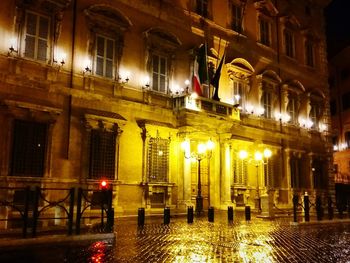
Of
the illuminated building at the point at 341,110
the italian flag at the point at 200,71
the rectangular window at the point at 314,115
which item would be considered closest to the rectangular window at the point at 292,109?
the rectangular window at the point at 314,115

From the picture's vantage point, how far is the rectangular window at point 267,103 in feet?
82.7

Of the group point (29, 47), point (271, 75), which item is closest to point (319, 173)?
point (271, 75)

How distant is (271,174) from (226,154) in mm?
4920

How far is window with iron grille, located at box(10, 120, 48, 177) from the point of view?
46.8 ft

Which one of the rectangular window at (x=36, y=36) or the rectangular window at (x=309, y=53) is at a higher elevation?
the rectangular window at (x=309, y=53)

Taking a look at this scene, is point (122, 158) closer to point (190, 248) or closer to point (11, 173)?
point (11, 173)

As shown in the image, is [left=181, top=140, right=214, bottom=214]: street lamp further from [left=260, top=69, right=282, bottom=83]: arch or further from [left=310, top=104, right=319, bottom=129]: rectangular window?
[left=310, top=104, right=319, bottom=129]: rectangular window

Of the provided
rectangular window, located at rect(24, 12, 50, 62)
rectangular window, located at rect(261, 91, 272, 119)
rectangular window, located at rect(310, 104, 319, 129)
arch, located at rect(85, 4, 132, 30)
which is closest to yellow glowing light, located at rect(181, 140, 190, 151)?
arch, located at rect(85, 4, 132, 30)

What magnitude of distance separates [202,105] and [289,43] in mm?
12368

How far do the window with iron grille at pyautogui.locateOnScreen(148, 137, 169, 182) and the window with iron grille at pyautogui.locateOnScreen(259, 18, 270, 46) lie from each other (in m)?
11.8

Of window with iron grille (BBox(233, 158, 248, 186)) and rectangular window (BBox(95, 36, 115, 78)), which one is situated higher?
rectangular window (BBox(95, 36, 115, 78))

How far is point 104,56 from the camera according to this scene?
17.6m

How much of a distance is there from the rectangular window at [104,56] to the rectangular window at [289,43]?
1519 cm

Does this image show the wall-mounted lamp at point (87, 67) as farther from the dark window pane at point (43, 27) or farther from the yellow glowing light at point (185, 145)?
the yellow glowing light at point (185, 145)
